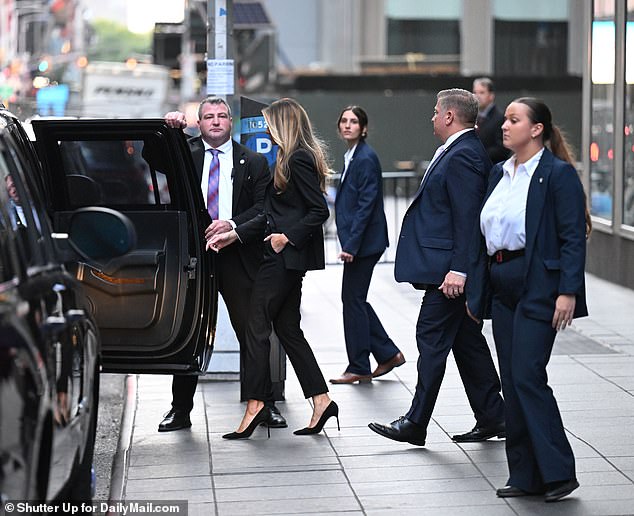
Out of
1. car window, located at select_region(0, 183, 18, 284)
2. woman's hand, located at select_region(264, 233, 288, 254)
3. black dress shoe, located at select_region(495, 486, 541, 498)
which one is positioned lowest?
black dress shoe, located at select_region(495, 486, 541, 498)

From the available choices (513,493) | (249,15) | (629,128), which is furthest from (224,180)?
(249,15)

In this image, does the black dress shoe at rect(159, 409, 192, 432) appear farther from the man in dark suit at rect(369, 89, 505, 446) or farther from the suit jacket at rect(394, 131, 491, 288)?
the suit jacket at rect(394, 131, 491, 288)

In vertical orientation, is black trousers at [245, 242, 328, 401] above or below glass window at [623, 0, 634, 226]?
below

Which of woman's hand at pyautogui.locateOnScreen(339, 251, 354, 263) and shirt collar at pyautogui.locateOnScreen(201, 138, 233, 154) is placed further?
woman's hand at pyautogui.locateOnScreen(339, 251, 354, 263)

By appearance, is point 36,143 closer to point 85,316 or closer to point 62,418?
point 85,316

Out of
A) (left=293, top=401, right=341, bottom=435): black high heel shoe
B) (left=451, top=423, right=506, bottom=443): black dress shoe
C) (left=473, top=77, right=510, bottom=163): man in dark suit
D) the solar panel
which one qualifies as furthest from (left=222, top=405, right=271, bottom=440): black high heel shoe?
the solar panel

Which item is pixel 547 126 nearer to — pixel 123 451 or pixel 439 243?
pixel 439 243

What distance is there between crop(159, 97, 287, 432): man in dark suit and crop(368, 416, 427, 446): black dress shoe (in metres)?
0.90

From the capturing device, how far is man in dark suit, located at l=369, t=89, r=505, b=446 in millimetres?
7020

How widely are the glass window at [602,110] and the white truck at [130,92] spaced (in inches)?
910

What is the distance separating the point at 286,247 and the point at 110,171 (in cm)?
1172

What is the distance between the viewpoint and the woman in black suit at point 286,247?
293 inches

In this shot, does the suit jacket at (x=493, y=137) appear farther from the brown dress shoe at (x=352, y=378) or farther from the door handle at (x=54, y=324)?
the door handle at (x=54, y=324)

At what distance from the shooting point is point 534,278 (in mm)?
5969
